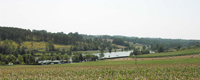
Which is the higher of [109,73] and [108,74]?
[108,74]

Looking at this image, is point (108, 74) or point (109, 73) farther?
point (109, 73)

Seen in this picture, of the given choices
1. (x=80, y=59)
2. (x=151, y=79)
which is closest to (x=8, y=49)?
(x=80, y=59)

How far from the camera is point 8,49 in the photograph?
424 feet

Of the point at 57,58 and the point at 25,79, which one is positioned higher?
the point at 25,79

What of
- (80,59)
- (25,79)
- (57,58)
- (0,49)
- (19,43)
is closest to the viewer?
(25,79)

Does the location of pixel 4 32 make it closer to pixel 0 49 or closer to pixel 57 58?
pixel 0 49

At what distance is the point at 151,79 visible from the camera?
59.0ft

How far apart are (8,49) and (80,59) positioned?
2588 inches

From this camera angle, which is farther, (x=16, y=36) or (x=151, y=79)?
(x=16, y=36)

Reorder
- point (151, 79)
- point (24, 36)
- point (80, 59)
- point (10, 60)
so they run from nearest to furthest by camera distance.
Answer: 1. point (151, 79)
2. point (10, 60)
3. point (80, 59)
4. point (24, 36)

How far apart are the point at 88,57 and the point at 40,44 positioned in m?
98.9

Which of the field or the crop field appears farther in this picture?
the field

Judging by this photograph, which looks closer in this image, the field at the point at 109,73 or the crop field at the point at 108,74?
the crop field at the point at 108,74

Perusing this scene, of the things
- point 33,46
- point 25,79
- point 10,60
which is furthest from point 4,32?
point 25,79
